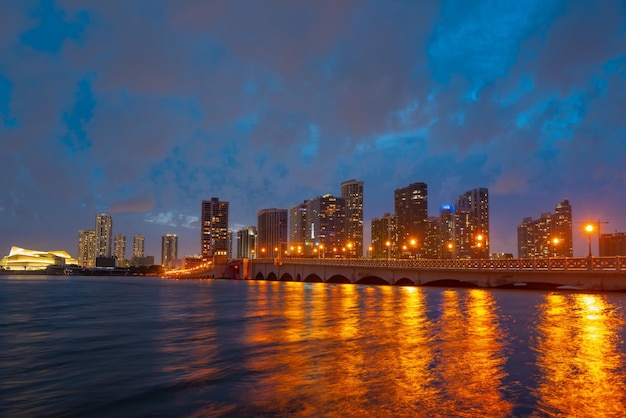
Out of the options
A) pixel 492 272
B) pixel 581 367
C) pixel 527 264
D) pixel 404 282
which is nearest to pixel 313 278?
pixel 404 282

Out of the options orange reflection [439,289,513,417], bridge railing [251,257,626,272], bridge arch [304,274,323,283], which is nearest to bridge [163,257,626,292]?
bridge railing [251,257,626,272]

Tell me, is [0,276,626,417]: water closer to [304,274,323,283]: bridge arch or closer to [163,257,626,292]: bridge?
[163,257,626,292]: bridge

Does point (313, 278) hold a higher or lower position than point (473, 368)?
lower

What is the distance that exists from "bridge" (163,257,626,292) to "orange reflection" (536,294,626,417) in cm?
2805

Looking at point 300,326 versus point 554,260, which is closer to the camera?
point 300,326

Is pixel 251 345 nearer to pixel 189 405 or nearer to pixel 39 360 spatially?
pixel 39 360

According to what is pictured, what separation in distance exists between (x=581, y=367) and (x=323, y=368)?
869 cm

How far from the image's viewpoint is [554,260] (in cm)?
5959

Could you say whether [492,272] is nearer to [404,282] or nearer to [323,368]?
[404,282]

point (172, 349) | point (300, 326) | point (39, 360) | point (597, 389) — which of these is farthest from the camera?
point (300, 326)

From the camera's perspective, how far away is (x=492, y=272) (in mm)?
67438

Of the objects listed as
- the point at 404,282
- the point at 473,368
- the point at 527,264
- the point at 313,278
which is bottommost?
the point at 313,278

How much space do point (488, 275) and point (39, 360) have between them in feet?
203

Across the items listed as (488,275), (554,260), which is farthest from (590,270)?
(488,275)
